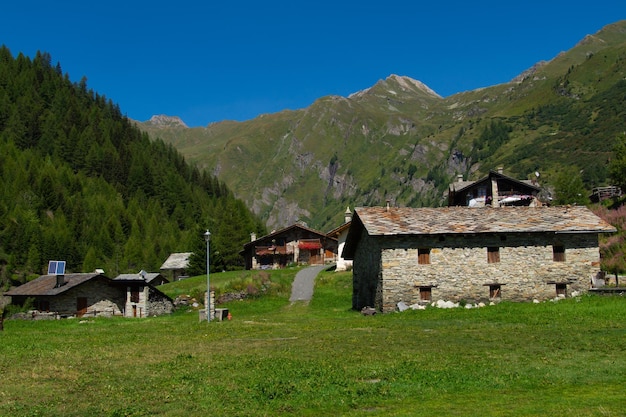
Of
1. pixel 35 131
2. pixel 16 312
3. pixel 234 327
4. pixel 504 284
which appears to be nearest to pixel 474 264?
pixel 504 284

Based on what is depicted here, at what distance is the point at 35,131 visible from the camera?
186750 millimetres

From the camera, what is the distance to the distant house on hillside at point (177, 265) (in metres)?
104

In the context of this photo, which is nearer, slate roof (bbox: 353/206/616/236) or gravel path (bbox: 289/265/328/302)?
slate roof (bbox: 353/206/616/236)

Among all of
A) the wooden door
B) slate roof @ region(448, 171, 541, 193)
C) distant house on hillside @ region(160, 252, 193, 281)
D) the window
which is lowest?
the wooden door

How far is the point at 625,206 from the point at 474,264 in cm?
3268

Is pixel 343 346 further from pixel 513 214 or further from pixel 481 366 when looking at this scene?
pixel 513 214

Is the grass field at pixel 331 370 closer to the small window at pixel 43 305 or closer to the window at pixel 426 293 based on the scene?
the window at pixel 426 293

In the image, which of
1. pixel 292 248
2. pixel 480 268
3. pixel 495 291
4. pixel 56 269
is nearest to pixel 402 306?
pixel 480 268

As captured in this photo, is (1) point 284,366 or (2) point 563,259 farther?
(2) point 563,259

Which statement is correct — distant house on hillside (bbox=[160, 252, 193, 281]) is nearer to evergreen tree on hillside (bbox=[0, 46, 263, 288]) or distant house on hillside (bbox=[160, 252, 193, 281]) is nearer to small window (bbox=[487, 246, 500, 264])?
evergreen tree on hillside (bbox=[0, 46, 263, 288])

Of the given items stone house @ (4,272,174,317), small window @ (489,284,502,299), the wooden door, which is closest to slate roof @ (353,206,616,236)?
small window @ (489,284,502,299)

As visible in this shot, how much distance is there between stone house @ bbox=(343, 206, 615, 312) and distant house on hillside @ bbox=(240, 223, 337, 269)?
173 feet

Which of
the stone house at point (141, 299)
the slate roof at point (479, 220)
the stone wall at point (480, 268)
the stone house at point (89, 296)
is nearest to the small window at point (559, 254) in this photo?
the stone wall at point (480, 268)

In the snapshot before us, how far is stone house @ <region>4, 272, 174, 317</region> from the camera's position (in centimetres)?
5409
